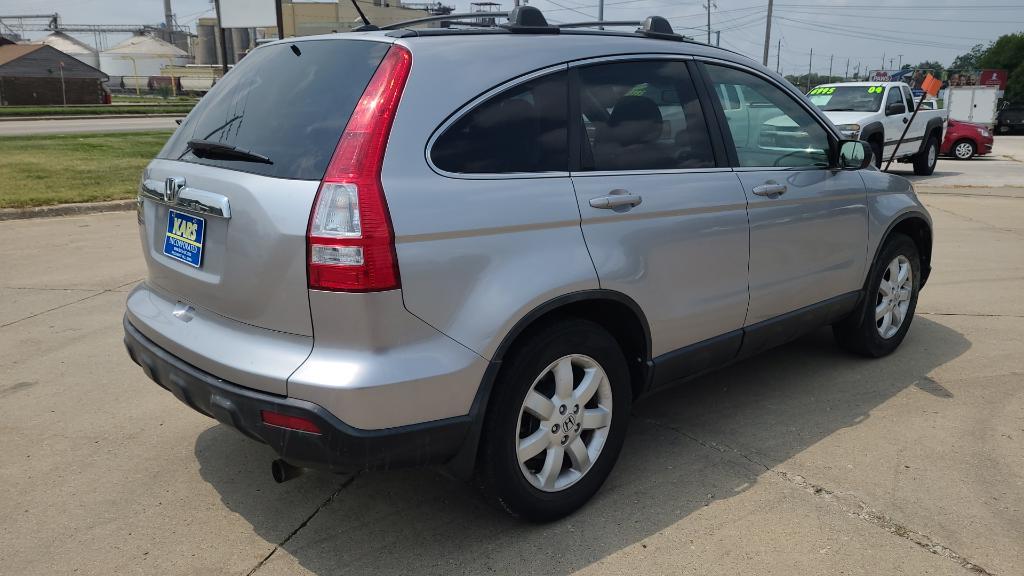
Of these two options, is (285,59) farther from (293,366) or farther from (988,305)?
(988,305)

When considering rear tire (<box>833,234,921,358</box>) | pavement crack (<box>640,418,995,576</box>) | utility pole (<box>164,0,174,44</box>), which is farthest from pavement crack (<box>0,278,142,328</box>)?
utility pole (<box>164,0,174,44</box>)

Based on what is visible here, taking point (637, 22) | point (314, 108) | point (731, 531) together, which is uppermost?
point (637, 22)

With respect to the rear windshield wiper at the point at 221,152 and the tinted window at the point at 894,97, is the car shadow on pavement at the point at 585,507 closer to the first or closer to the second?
the rear windshield wiper at the point at 221,152

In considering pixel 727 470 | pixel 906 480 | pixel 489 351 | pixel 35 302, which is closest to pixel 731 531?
pixel 727 470

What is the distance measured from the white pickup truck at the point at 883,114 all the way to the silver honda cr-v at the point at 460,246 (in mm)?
12146

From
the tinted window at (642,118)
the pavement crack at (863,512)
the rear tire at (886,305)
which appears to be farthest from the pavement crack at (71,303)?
the rear tire at (886,305)

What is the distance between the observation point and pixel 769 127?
4148 millimetres

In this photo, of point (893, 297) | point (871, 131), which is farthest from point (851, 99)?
point (893, 297)

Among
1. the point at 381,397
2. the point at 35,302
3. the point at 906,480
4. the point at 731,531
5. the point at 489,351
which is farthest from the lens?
the point at 35,302

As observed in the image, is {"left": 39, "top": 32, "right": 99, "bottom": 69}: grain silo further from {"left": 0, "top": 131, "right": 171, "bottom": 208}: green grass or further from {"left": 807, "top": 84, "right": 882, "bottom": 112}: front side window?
{"left": 807, "top": 84, "right": 882, "bottom": 112}: front side window

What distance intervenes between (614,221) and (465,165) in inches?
26.6

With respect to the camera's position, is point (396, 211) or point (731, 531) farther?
point (731, 531)

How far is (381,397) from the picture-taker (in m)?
2.48

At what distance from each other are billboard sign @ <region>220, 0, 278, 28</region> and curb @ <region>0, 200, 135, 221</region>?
512 inches
